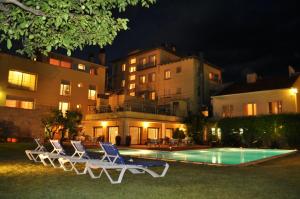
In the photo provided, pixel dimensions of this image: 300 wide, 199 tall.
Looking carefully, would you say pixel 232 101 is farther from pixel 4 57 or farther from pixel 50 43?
pixel 50 43

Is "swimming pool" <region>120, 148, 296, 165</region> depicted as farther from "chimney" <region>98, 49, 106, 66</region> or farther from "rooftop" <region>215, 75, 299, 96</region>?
"chimney" <region>98, 49, 106, 66</region>

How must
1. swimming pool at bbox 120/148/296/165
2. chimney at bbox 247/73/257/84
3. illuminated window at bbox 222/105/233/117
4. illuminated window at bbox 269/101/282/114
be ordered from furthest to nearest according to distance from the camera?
chimney at bbox 247/73/257/84, illuminated window at bbox 222/105/233/117, illuminated window at bbox 269/101/282/114, swimming pool at bbox 120/148/296/165

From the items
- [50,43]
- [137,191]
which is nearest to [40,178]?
[137,191]

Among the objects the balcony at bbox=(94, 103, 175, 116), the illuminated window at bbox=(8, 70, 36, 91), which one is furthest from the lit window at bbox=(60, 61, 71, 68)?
the balcony at bbox=(94, 103, 175, 116)

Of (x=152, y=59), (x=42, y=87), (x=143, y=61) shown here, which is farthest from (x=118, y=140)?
(x=143, y=61)

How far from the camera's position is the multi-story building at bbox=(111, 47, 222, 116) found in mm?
39875

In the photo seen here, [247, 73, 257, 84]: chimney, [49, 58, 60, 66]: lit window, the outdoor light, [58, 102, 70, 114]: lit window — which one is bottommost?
[58, 102, 70, 114]: lit window

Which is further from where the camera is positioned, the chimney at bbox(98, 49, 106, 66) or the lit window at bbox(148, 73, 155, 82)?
the lit window at bbox(148, 73, 155, 82)

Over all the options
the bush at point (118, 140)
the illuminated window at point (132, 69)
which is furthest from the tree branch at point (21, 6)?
the illuminated window at point (132, 69)

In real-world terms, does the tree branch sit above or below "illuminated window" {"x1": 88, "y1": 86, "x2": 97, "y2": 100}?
below

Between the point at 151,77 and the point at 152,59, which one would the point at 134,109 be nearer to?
the point at 151,77

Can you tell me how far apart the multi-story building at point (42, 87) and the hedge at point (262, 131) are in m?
17.9

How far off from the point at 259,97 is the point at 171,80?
13838 mm

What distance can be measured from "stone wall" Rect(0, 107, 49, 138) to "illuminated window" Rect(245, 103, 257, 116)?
22.4 metres
